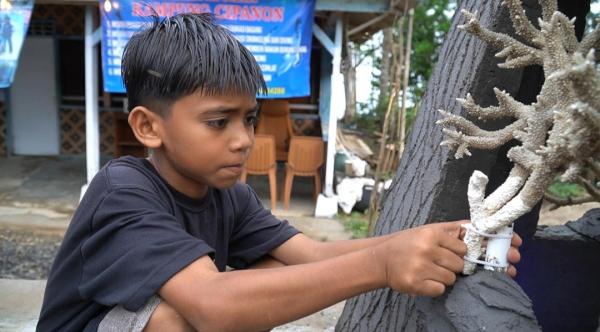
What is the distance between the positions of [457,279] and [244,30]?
5236 mm

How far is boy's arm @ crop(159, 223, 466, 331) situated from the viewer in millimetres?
1147

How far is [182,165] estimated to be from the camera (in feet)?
4.77

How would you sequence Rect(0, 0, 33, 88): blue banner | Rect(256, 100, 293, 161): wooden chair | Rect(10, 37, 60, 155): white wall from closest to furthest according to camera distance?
Rect(0, 0, 33, 88): blue banner → Rect(256, 100, 293, 161): wooden chair → Rect(10, 37, 60, 155): white wall

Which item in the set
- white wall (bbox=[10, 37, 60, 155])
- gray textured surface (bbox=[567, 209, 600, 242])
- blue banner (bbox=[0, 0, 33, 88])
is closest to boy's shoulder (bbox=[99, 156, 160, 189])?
gray textured surface (bbox=[567, 209, 600, 242])

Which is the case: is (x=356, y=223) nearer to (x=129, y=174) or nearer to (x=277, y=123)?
(x=277, y=123)

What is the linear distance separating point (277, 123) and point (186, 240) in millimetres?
6406

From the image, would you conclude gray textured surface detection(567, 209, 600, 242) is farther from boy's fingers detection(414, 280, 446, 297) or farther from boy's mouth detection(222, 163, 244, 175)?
boy's mouth detection(222, 163, 244, 175)

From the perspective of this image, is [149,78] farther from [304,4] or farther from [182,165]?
[304,4]

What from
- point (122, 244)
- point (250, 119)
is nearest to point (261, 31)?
point (250, 119)

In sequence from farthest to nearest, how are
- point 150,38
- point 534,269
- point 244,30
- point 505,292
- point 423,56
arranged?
point 423,56 < point 244,30 < point 534,269 < point 150,38 < point 505,292

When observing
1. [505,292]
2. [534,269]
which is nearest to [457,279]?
[505,292]

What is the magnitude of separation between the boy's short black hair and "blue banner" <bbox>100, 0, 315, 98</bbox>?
4569mm

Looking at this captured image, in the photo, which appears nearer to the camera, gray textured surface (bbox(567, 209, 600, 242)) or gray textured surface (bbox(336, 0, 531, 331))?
gray textured surface (bbox(336, 0, 531, 331))

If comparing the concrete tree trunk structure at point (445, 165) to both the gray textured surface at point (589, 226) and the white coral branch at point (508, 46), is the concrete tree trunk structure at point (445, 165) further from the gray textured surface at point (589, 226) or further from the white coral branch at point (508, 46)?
the gray textured surface at point (589, 226)
